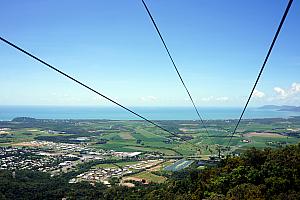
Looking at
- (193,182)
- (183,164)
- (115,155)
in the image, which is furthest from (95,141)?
(193,182)

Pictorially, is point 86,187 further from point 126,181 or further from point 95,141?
point 95,141

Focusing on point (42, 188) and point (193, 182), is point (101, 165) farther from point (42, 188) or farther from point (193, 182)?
point (193, 182)

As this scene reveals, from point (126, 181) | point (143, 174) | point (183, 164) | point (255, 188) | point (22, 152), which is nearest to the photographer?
point (255, 188)

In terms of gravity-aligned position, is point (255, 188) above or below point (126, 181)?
above

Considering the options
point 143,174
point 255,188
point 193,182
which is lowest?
point 143,174

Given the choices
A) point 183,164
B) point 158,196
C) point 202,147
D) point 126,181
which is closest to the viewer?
point 158,196

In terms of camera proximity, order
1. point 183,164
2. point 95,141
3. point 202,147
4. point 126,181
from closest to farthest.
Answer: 1. point 126,181
2. point 183,164
3. point 202,147
4. point 95,141

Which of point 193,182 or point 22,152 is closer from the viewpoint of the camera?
point 193,182

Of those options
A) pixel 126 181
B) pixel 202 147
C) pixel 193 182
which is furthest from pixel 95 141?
pixel 193 182

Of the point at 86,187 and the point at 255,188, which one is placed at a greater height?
the point at 255,188
